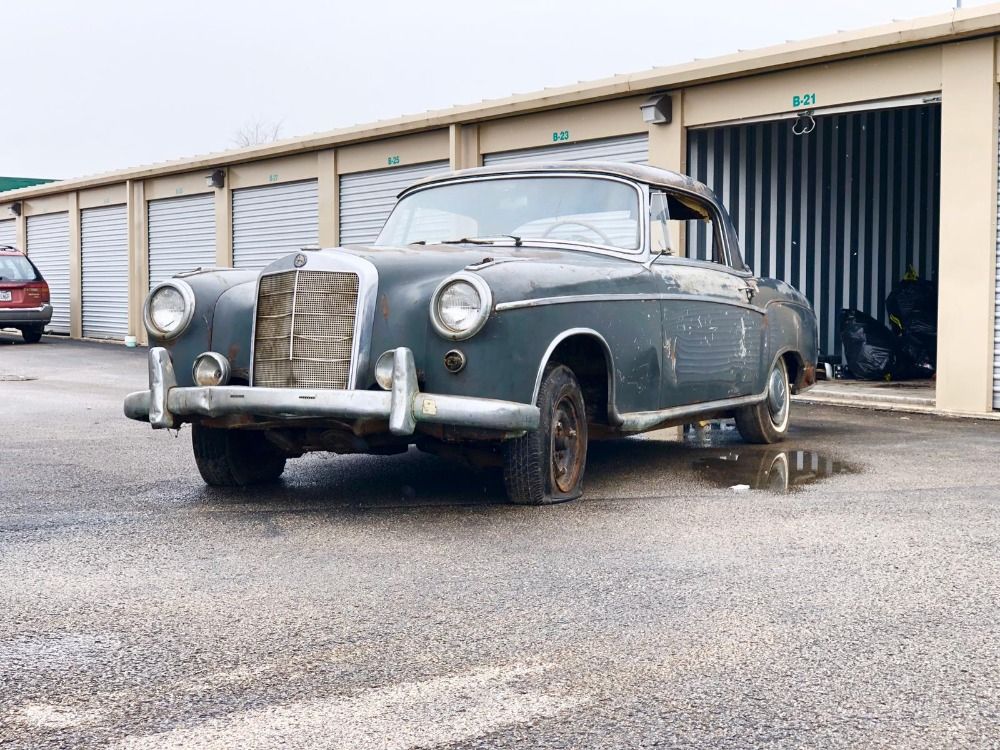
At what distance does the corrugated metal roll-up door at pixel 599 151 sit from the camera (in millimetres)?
14641

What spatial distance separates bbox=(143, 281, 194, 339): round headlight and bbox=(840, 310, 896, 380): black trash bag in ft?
33.9

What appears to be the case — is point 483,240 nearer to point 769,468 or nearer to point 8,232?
point 769,468

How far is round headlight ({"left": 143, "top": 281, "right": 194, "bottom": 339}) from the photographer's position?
240 inches

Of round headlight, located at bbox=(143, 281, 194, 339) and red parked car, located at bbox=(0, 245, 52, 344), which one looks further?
red parked car, located at bbox=(0, 245, 52, 344)

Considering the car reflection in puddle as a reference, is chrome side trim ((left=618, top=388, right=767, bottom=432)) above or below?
above

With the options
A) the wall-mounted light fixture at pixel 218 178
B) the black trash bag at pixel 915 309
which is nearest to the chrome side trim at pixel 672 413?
the black trash bag at pixel 915 309

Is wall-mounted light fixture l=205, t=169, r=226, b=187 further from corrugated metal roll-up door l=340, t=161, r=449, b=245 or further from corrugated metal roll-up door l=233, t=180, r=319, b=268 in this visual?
corrugated metal roll-up door l=340, t=161, r=449, b=245

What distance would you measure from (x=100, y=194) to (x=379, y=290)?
22731 millimetres

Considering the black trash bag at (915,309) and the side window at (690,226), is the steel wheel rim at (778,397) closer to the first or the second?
the side window at (690,226)

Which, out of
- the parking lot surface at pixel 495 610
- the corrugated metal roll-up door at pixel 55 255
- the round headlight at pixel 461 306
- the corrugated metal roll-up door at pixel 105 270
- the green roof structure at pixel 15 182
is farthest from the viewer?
the green roof structure at pixel 15 182

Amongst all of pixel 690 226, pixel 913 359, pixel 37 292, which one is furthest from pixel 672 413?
pixel 37 292

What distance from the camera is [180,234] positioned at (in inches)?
948

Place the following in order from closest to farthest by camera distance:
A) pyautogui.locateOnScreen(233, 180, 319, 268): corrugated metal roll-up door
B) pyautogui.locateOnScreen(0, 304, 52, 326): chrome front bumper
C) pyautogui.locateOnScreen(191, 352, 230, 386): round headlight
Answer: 1. pyautogui.locateOnScreen(191, 352, 230, 386): round headlight
2. pyautogui.locateOnScreen(233, 180, 319, 268): corrugated metal roll-up door
3. pyautogui.locateOnScreen(0, 304, 52, 326): chrome front bumper

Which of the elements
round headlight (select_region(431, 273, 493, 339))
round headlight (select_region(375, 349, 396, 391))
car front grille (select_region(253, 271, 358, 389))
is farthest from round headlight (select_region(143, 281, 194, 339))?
round headlight (select_region(431, 273, 493, 339))
